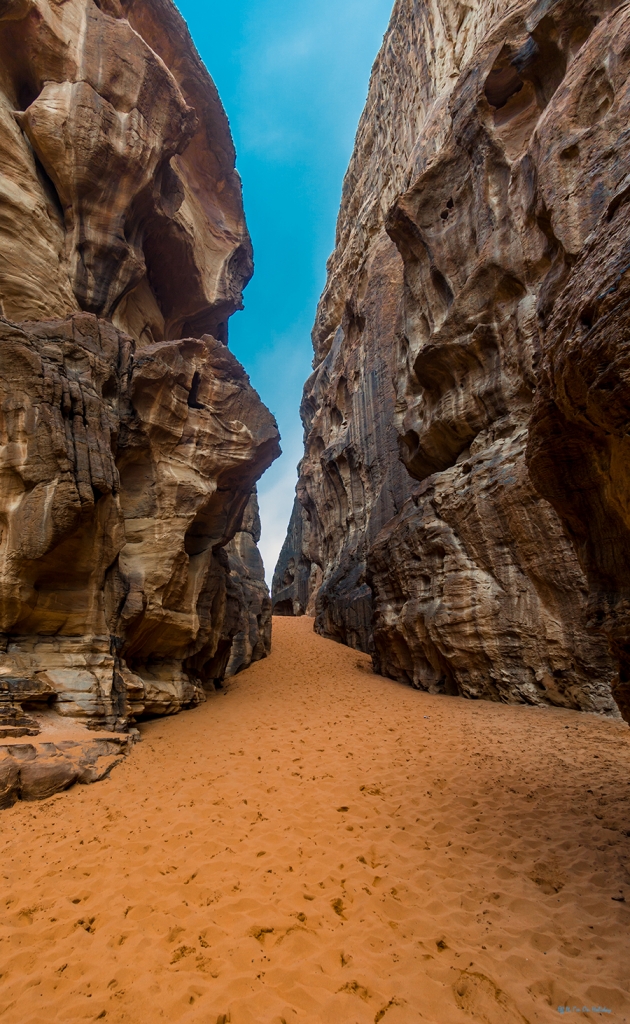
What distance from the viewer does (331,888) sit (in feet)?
15.7

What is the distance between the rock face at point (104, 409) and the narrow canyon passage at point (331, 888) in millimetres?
3467

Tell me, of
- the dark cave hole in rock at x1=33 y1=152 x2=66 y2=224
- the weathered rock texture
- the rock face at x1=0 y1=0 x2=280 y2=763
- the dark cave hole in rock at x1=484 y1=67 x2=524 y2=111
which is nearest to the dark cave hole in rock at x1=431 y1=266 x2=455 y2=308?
the weathered rock texture

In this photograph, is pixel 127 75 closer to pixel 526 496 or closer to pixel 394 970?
pixel 526 496

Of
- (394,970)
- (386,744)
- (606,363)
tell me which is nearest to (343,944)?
(394,970)

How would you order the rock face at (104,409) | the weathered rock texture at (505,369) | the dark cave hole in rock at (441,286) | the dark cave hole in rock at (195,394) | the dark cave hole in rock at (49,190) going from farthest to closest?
1. the dark cave hole in rock at (441,286)
2. the dark cave hole in rock at (195,394)
3. the dark cave hole in rock at (49,190)
4. the rock face at (104,409)
5. the weathered rock texture at (505,369)

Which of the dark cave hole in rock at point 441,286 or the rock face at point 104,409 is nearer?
the rock face at point 104,409

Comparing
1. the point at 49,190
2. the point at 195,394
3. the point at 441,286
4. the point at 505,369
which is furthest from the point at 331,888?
the point at 49,190

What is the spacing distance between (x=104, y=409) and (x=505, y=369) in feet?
36.6

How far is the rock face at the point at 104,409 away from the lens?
9.61 meters

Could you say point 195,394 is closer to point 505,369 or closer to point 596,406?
point 505,369

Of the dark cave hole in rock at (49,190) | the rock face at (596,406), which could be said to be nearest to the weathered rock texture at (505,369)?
the rock face at (596,406)

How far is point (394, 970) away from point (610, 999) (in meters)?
1.51

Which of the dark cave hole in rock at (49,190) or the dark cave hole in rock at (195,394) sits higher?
the dark cave hole in rock at (49,190)

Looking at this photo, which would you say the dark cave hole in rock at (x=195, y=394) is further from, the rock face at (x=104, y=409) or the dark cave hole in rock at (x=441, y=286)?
the dark cave hole in rock at (x=441, y=286)
